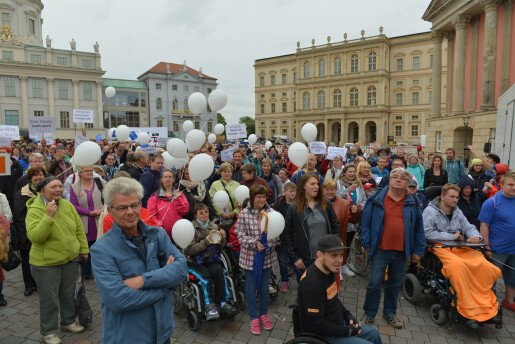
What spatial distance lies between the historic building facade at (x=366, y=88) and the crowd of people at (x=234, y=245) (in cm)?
5539

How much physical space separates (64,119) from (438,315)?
5573cm

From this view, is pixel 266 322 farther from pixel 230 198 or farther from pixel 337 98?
pixel 337 98

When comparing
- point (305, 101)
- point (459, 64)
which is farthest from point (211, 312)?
point (305, 101)

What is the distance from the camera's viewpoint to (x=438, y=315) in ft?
14.5

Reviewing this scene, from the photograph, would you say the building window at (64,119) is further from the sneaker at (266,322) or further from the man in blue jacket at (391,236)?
the man in blue jacket at (391,236)

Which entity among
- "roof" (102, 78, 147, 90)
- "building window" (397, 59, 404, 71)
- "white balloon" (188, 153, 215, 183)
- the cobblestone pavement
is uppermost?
"building window" (397, 59, 404, 71)

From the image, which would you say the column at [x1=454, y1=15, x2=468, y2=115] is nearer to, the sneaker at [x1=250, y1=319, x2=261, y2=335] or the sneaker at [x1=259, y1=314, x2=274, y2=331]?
the sneaker at [x1=259, y1=314, x2=274, y2=331]

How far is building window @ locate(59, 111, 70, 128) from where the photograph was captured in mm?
49750

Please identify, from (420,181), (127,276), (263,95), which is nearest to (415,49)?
(263,95)

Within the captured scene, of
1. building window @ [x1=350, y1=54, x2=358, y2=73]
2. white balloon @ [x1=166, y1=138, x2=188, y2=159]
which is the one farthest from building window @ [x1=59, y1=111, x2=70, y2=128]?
white balloon @ [x1=166, y1=138, x2=188, y2=159]

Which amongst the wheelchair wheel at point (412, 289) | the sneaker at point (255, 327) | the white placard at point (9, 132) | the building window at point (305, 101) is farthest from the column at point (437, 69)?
the building window at point (305, 101)

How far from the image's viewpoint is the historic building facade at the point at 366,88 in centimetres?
5684

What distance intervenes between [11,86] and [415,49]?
200 feet

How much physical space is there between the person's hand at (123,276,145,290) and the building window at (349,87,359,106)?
6131 cm
